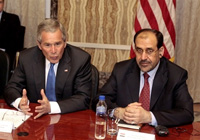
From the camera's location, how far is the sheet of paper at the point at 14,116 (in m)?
2.14

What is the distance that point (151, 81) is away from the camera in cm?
263

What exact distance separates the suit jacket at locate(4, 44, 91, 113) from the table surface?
0.50 meters

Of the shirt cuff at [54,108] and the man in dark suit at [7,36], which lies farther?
the man in dark suit at [7,36]

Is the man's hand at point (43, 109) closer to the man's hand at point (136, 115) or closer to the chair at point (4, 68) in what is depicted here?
the man's hand at point (136, 115)

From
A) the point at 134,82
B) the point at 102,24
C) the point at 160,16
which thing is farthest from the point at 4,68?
the point at 102,24

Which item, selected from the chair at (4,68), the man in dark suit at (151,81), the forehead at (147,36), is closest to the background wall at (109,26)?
the chair at (4,68)

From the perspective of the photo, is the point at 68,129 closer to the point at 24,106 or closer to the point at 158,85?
the point at 24,106

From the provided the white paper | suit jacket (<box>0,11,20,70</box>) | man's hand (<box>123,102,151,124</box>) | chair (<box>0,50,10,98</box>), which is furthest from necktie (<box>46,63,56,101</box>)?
suit jacket (<box>0,11,20,70</box>)

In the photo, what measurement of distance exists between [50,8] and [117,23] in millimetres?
1279

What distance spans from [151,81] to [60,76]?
0.81 m

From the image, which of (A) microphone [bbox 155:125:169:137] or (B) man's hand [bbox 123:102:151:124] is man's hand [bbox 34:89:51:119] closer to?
(B) man's hand [bbox 123:102:151:124]

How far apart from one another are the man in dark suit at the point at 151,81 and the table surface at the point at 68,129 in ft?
0.79

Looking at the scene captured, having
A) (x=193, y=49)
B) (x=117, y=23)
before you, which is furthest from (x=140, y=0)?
(x=193, y=49)

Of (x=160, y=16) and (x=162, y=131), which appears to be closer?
(x=162, y=131)
